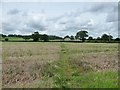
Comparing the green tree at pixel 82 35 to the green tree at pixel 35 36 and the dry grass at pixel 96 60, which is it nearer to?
the green tree at pixel 35 36

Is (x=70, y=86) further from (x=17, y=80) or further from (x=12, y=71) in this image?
(x=12, y=71)

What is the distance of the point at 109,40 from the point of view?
83.6 metres

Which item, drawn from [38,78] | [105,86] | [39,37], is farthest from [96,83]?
[39,37]

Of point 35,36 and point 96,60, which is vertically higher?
point 35,36

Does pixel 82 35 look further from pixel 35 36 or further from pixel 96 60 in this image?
pixel 96 60

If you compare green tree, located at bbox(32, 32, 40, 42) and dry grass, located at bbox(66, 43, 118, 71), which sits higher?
green tree, located at bbox(32, 32, 40, 42)

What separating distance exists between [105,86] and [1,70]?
7.67 m

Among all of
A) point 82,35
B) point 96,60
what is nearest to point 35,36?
point 82,35

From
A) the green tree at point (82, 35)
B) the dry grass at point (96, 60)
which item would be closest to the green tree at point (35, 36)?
the green tree at point (82, 35)

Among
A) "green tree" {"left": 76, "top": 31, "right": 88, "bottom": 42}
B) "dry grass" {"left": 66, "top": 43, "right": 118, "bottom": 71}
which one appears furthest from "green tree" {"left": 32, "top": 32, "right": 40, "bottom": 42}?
"dry grass" {"left": 66, "top": 43, "right": 118, "bottom": 71}

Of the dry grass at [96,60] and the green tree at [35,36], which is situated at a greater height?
the green tree at [35,36]

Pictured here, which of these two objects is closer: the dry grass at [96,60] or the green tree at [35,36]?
the dry grass at [96,60]

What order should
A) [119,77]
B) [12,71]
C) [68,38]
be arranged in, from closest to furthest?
[119,77], [12,71], [68,38]

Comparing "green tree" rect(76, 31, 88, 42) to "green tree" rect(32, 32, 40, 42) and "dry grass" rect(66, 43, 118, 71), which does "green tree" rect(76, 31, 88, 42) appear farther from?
"dry grass" rect(66, 43, 118, 71)
